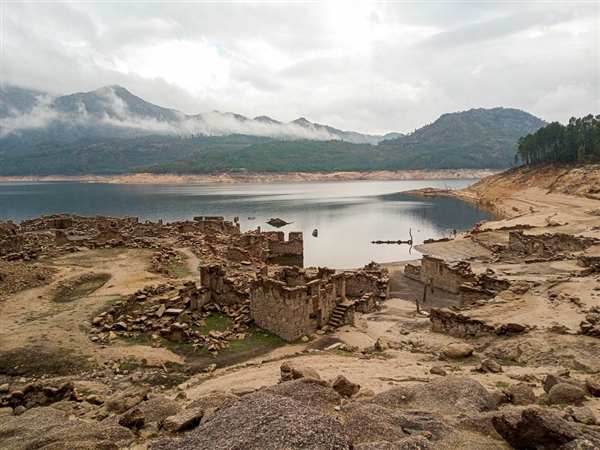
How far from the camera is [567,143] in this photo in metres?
97.9

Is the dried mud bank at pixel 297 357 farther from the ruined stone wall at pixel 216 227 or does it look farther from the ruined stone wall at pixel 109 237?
the ruined stone wall at pixel 216 227

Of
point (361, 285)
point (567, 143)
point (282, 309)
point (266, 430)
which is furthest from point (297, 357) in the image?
point (567, 143)

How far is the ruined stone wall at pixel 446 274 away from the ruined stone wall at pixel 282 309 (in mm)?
14509

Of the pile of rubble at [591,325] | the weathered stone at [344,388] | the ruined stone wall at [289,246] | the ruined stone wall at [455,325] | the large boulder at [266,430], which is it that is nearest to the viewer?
the large boulder at [266,430]

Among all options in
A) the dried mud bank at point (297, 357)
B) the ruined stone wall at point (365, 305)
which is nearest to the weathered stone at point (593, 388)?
the dried mud bank at point (297, 357)

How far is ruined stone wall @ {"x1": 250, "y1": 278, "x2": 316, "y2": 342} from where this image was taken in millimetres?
19188

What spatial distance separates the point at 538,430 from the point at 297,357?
1061 centimetres

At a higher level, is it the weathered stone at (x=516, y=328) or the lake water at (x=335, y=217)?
the weathered stone at (x=516, y=328)

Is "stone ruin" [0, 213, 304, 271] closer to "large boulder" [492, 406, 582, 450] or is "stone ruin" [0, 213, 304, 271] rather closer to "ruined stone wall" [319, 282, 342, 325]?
"ruined stone wall" [319, 282, 342, 325]

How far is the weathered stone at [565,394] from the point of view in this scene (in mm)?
9086

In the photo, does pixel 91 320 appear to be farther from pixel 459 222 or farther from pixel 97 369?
pixel 459 222

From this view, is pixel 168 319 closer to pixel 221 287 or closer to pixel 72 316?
pixel 221 287

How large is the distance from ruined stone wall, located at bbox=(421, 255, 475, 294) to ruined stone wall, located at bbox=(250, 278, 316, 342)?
14.5 metres

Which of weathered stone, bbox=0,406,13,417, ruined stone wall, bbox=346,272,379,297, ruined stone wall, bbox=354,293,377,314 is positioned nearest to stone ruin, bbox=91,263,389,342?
ruined stone wall, bbox=354,293,377,314
